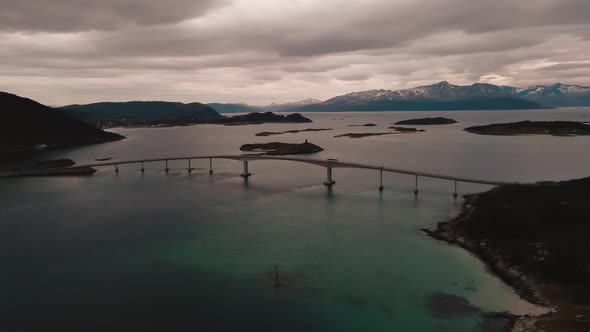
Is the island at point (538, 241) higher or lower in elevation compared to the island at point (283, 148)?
lower

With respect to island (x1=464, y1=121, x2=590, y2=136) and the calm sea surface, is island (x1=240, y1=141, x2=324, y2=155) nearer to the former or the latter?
the calm sea surface

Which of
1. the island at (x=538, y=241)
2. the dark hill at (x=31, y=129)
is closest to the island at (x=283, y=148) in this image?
the island at (x=538, y=241)

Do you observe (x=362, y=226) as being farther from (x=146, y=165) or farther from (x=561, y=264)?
(x=146, y=165)

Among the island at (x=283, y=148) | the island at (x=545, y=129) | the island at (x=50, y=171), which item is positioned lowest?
the island at (x=50, y=171)

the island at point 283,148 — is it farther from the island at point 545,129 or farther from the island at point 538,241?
the island at point 545,129

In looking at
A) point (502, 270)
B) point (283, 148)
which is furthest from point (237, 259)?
point (283, 148)

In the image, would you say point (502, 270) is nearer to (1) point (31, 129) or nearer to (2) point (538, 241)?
(2) point (538, 241)

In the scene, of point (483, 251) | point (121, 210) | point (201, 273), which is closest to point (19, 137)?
point (121, 210)
